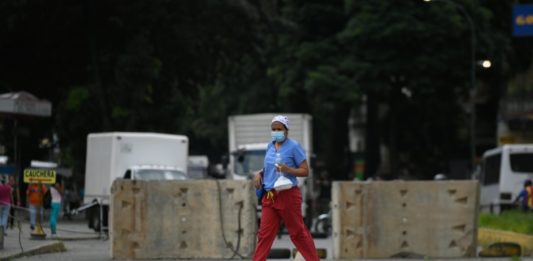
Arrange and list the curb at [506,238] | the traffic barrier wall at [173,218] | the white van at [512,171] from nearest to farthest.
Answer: the traffic barrier wall at [173,218]
the curb at [506,238]
the white van at [512,171]

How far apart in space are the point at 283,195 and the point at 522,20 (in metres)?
19.2

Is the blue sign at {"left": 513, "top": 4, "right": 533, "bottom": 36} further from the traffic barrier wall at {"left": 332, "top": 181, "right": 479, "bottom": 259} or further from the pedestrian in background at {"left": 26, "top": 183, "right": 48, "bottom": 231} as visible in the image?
the traffic barrier wall at {"left": 332, "top": 181, "right": 479, "bottom": 259}

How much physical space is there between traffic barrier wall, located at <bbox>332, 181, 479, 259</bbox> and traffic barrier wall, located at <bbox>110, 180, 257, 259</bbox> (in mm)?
1304

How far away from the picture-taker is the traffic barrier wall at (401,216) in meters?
19.2

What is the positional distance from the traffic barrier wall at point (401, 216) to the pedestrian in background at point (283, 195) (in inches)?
198

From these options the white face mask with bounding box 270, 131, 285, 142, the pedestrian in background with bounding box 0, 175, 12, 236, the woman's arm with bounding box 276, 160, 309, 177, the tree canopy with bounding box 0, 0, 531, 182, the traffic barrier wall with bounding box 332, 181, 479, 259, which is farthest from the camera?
the tree canopy with bounding box 0, 0, 531, 182

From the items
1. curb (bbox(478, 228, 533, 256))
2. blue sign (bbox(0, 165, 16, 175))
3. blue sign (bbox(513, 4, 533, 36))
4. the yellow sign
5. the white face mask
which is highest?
blue sign (bbox(513, 4, 533, 36))

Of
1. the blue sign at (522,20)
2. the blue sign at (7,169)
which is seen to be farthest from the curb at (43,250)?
the blue sign at (522,20)

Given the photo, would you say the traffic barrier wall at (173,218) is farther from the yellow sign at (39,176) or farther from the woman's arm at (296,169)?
the yellow sign at (39,176)

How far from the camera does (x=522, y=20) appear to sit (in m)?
32.2

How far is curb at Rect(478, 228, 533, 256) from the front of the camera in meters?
22.6

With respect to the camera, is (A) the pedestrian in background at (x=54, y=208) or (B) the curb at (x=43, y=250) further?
(A) the pedestrian in background at (x=54, y=208)

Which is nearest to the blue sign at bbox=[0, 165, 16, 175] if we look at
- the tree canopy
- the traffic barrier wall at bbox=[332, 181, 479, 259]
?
the tree canopy

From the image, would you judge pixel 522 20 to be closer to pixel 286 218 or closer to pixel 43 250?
pixel 43 250
